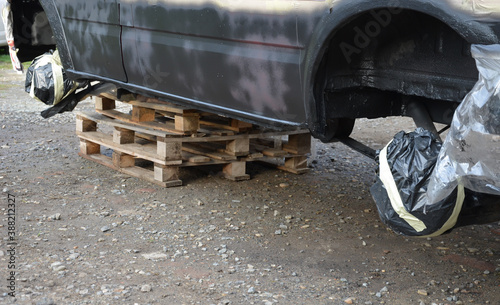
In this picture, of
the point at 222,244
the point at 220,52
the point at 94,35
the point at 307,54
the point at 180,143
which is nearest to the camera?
the point at 307,54

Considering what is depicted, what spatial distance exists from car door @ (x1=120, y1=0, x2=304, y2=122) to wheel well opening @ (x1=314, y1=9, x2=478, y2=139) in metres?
0.20

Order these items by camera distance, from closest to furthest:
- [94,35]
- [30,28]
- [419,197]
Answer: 1. [419,197]
2. [94,35]
3. [30,28]

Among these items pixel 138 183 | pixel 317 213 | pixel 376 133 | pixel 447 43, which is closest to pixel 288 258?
pixel 317 213

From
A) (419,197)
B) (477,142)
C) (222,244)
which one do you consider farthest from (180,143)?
(477,142)

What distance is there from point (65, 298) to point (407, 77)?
6.22ft

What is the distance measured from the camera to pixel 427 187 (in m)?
2.46

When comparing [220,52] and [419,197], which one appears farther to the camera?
[220,52]

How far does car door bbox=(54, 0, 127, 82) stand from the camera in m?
3.95

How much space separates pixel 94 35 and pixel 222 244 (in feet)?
5.35

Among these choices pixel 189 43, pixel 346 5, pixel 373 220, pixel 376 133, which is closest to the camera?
pixel 346 5

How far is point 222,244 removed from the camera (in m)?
3.63

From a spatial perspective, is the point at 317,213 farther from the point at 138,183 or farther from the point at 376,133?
the point at 376,133

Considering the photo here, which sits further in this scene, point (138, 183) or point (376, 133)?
point (376, 133)

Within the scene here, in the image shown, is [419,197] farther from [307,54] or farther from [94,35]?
[94,35]
